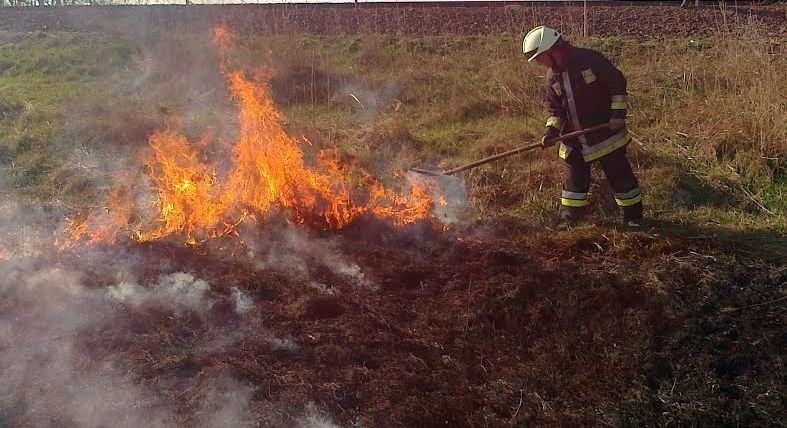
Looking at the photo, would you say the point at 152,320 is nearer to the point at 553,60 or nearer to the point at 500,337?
the point at 500,337

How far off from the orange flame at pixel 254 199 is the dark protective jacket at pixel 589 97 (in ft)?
5.86

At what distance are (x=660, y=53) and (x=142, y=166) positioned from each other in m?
9.88

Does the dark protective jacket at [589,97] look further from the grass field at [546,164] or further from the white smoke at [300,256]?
the white smoke at [300,256]

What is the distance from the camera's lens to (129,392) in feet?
10.7

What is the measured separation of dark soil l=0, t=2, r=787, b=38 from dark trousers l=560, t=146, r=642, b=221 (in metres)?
7.52

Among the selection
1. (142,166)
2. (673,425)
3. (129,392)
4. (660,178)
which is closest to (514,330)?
(673,425)

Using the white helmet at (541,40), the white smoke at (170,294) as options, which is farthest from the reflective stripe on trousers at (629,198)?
the white smoke at (170,294)

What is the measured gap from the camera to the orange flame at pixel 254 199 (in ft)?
17.5

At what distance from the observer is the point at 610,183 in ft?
17.6

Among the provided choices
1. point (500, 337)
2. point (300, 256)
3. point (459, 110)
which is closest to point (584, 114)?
point (500, 337)

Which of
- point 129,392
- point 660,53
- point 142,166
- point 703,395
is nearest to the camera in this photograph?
point 703,395

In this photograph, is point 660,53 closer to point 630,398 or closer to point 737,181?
point 737,181

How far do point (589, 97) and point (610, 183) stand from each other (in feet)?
3.02

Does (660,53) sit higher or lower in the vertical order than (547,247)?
higher
